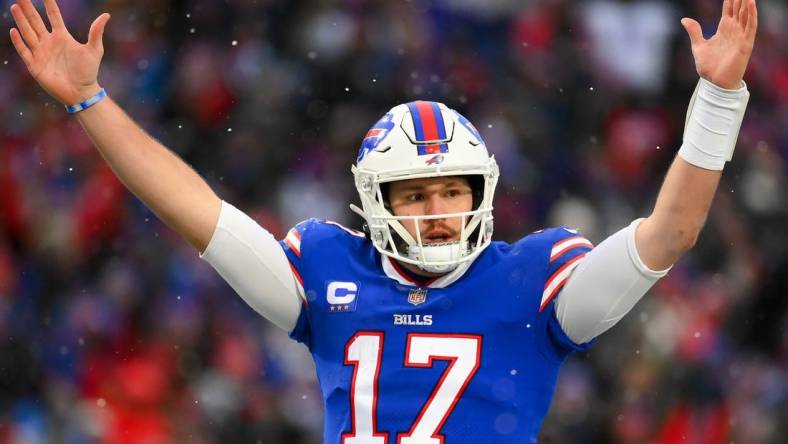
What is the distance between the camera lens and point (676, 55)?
6.31 metres

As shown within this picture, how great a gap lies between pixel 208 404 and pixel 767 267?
266 cm

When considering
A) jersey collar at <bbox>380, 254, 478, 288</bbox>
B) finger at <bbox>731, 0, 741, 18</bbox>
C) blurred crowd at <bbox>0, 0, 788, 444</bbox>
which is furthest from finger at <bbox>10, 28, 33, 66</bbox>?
blurred crowd at <bbox>0, 0, 788, 444</bbox>

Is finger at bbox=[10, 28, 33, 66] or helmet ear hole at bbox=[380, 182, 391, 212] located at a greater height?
finger at bbox=[10, 28, 33, 66]

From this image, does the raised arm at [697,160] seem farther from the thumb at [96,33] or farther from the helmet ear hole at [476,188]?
the thumb at [96,33]

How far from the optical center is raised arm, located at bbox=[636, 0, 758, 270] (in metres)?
2.73

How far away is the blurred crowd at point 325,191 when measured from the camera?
5.98m

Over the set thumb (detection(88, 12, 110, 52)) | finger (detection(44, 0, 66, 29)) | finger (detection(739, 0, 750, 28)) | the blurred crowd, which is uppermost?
finger (detection(739, 0, 750, 28))

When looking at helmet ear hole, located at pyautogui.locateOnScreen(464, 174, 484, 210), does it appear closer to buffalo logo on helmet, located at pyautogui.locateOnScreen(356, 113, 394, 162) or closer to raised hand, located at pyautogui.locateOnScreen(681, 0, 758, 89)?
buffalo logo on helmet, located at pyautogui.locateOnScreen(356, 113, 394, 162)

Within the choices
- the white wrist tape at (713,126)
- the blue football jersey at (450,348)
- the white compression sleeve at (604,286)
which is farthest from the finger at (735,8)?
the blue football jersey at (450,348)

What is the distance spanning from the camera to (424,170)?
3184 millimetres

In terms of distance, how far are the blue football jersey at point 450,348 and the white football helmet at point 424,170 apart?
3.5 inches

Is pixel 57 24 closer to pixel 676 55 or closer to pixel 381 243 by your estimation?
pixel 381 243

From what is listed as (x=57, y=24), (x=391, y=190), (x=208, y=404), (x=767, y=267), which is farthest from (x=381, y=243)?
(x=767, y=267)

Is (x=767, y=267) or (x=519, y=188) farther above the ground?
(x=519, y=188)
